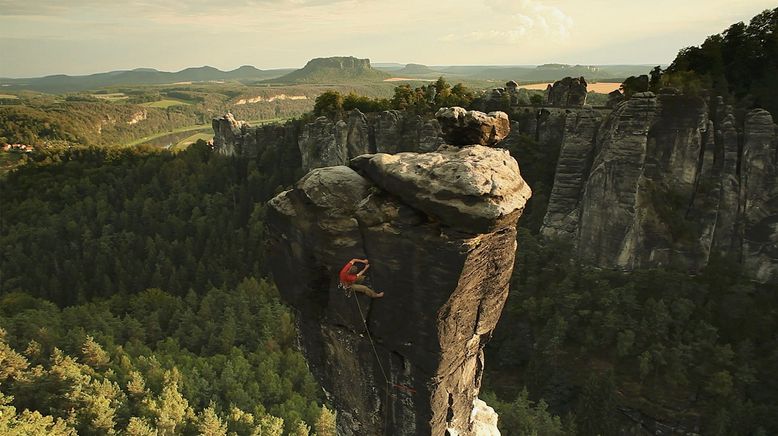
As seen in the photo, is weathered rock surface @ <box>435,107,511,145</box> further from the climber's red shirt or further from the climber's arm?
the climber's red shirt

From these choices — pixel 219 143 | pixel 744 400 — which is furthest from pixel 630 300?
pixel 219 143

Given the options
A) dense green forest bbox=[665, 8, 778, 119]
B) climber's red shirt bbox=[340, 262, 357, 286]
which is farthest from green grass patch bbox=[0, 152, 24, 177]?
dense green forest bbox=[665, 8, 778, 119]

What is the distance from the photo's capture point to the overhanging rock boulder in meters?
9.64

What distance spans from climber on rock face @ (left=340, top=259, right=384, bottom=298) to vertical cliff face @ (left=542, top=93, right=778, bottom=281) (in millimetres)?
35654

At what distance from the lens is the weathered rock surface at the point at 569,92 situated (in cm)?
5150

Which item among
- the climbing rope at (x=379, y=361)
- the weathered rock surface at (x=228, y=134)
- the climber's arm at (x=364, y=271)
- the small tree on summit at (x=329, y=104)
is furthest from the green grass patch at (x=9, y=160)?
the climber's arm at (x=364, y=271)

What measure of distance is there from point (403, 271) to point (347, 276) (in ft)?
4.55

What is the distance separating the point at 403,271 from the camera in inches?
411

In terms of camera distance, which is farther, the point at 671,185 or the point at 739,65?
the point at 739,65

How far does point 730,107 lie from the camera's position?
38500 millimetres

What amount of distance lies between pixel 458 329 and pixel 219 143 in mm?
71095

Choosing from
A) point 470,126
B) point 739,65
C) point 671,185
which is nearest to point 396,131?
point 671,185

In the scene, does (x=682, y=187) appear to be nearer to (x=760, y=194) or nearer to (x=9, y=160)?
(x=760, y=194)

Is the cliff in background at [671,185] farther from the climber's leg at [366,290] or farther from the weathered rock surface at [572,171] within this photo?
the climber's leg at [366,290]
